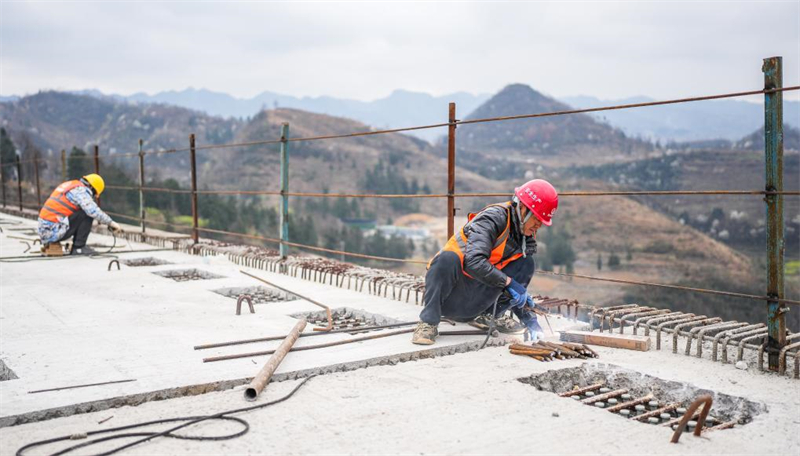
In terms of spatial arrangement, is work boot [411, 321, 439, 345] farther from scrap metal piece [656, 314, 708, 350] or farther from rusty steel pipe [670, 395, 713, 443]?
rusty steel pipe [670, 395, 713, 443]

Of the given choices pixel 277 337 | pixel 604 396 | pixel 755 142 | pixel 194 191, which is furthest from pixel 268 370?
pixel 755 142

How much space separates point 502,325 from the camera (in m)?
5.10

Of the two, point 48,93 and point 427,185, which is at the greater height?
point 48,93

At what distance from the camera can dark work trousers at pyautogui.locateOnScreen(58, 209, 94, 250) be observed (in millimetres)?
9555

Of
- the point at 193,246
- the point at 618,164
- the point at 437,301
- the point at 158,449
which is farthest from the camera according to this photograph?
the point at 618,164

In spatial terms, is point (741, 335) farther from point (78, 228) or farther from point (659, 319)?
point (78, 228)

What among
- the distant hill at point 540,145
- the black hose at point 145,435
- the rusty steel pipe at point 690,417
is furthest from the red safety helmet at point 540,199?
the distant hill at point 540,145

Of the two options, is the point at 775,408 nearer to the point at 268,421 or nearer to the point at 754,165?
the point at 268,421

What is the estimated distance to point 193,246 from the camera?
10172 mm

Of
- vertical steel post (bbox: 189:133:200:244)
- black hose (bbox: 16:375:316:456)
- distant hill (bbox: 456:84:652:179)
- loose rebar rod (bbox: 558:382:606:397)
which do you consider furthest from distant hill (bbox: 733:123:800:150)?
black hose (bbox: 16:375:316:456)

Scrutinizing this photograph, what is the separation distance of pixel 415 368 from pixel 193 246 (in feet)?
22.3

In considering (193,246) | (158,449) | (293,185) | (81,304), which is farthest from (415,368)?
(293,185)

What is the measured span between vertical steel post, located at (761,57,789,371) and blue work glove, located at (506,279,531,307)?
1.46m

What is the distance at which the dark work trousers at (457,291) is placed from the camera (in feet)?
15.4
